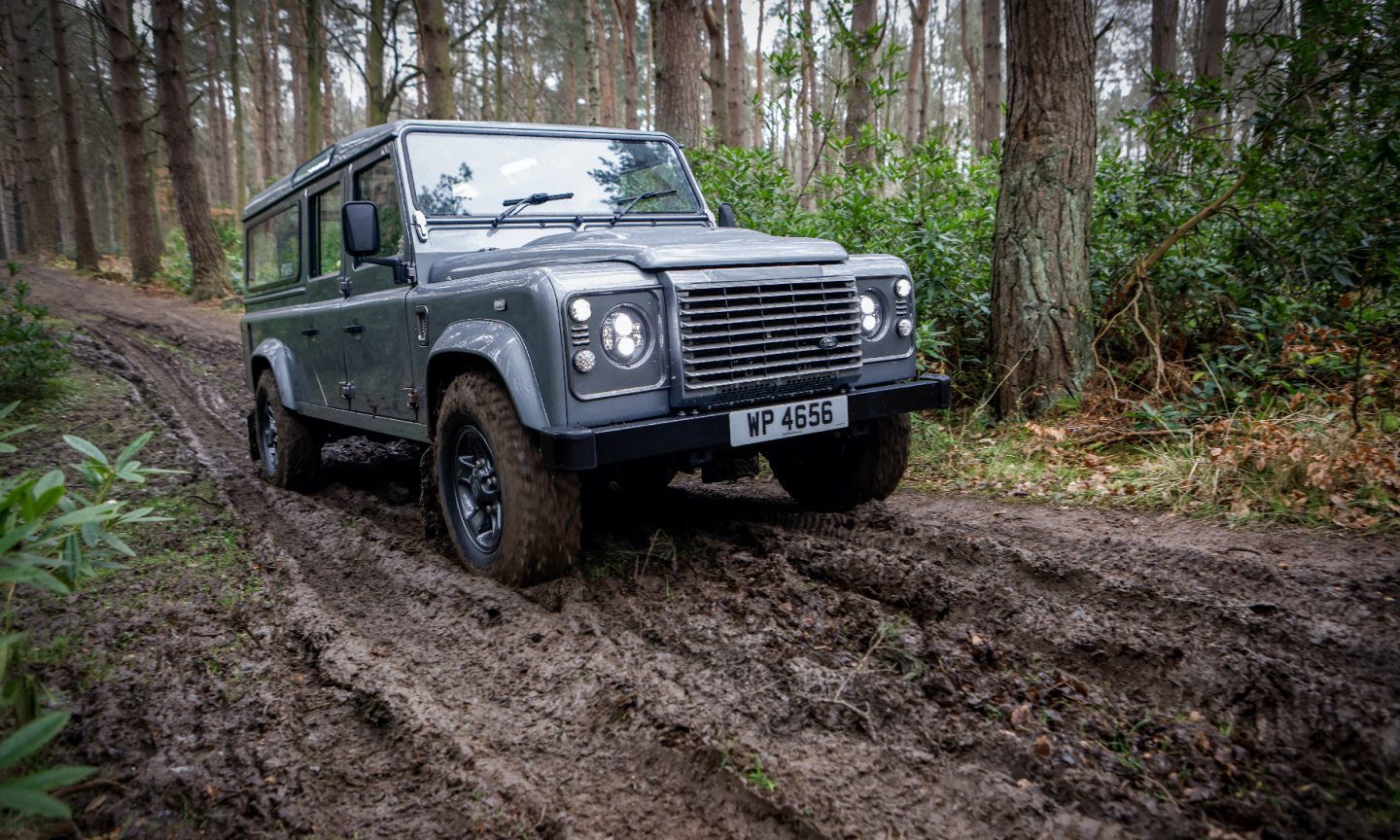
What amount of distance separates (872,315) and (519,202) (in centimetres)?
179

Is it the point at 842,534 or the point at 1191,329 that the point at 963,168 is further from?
the point at 842,534

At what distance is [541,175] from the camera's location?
4.23 meters

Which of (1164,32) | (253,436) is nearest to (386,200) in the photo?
(253,436)

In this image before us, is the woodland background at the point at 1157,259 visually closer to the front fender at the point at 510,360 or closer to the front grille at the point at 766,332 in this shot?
the front grille at the point at 766,332

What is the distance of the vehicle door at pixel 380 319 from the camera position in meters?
3.88

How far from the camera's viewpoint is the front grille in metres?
3.04

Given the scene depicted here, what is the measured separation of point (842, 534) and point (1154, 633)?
1.36 metres

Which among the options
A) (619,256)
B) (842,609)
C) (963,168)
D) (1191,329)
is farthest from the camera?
(963,168)

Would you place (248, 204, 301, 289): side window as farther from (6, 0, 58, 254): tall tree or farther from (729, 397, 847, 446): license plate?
(6, 0, 58, 254): tall tree

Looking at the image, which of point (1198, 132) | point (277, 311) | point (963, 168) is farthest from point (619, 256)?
point (963, 168)

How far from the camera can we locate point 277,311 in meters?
5.53

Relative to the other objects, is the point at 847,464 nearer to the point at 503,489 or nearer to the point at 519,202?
the point at 503,489

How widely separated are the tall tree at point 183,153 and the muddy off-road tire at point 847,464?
1479 cm

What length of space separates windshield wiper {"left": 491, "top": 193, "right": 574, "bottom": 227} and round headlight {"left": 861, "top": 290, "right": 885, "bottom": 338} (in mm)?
1600
